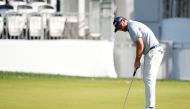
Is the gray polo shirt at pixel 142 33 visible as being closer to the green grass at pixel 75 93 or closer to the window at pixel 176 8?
the green grass at pixel 75 93

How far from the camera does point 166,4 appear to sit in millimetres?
33344

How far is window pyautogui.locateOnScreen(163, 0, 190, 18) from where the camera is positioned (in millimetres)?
32375

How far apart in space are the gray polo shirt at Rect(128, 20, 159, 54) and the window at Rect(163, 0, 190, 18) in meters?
19.7

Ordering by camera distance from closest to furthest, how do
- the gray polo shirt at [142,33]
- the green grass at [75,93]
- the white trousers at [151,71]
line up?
the gray polo shirt at [142,33] → the white trousers at [151,71] → the green grass at [75,93]

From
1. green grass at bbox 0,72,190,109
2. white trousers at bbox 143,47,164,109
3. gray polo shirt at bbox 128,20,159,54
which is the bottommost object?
green grass at bbox 0,72,190,109

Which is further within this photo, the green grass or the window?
the window

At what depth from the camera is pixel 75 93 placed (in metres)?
18.2

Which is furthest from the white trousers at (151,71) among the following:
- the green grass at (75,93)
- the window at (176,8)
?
the window at (176,8)

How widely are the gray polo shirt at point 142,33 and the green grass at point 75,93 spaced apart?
2.38 meters

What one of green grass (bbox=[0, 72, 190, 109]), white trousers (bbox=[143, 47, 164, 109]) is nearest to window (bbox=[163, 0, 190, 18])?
green grass (bbox=[0, 72, 190, 109])

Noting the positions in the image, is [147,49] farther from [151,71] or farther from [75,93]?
[75,93]

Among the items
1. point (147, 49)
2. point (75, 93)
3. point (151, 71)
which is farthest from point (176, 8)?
point (151, 71)

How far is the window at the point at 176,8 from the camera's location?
32.4m

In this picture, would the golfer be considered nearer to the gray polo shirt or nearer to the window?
the gray polo shirt
